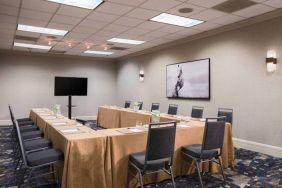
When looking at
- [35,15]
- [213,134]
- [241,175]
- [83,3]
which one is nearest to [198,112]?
[241,175]

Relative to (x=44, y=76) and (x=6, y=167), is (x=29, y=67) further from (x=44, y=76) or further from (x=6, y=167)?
(x=6, y=167)

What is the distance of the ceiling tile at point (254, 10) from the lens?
13.7ft

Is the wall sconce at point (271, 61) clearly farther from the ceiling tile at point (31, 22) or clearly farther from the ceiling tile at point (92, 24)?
the ceiling tile at point (31, 22)

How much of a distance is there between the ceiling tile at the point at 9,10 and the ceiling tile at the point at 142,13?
2.08 m

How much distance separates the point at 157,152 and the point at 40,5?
325 cm

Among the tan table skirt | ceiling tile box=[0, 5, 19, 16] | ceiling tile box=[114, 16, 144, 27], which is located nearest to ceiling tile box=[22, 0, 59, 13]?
ceiling tile box=[0, 5, 19, 16]

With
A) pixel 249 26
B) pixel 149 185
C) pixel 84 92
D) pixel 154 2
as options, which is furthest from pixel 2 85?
pixel 249 26

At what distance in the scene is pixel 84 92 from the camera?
9148 mm

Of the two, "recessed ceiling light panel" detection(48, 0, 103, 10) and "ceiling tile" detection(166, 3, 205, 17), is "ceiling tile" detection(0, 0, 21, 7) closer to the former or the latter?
"recessed ceiling light panel" detection(48, 0, 103, 10)

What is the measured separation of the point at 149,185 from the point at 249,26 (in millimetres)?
3958

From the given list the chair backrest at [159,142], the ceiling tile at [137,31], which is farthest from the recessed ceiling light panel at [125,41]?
the chair backrest at [159,142]

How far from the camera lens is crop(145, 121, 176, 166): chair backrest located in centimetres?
251

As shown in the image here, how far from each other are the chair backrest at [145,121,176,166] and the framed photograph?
11.8ft

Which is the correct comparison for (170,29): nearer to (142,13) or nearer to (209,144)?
(142,13)
